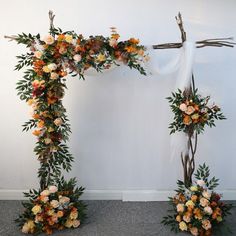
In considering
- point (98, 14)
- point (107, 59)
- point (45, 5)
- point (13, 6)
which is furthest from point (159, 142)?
point (13, 6)

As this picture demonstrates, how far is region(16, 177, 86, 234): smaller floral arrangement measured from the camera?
7.72 ft

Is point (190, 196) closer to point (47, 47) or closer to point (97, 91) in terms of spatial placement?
point (97, 91)

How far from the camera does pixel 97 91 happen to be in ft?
9.35

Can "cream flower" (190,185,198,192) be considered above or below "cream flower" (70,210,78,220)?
above

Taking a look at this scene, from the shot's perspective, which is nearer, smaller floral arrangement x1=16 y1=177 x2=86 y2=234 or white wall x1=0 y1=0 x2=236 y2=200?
smaller floral arrangement x1=16 y1=177 x2=86 y2=234

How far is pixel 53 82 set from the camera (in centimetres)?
223

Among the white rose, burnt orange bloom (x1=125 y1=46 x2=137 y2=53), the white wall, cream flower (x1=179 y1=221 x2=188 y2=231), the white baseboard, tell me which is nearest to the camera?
the white rose

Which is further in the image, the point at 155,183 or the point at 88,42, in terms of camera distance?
the point at 155,183

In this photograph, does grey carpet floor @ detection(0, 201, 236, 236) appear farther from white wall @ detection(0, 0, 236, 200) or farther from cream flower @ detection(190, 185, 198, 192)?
cream flower @ detection(190, 185, 198, 192)

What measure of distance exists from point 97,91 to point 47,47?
775mm

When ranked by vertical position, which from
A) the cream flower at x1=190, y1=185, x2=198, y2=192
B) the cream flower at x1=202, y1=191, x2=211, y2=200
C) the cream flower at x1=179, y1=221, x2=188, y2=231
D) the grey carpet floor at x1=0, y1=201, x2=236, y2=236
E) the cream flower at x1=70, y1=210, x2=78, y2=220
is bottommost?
the grey carpet floor at x1=0, y1=201, x2=236, y2=236

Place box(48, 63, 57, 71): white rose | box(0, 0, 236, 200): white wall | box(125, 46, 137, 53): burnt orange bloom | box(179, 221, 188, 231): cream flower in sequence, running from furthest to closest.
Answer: box(0, 0, 236, 200): white wall < box(179, 221, 188, 231): cream flower < box(125, 46, 137, 53): burnt orange bloom < box(48, 63, 57, 71): white rose

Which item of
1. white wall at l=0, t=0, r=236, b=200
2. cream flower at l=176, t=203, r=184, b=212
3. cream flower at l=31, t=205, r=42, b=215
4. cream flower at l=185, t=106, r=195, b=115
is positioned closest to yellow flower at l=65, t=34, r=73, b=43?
white wall at l=0, t=0, r=236, b=200

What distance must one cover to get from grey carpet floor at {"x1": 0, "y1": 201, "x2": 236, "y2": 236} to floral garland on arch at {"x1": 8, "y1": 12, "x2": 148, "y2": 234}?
11cm
